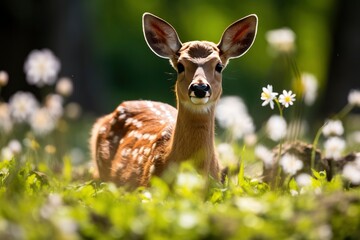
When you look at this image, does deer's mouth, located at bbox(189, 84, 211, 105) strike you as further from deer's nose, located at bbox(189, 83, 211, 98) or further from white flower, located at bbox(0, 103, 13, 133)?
white flower, located at bbox(0, 103, 13, 133)

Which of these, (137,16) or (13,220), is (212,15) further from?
(13,220)

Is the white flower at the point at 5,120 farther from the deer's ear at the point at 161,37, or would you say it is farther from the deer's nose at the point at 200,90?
the deer's nose at the point at 200,90

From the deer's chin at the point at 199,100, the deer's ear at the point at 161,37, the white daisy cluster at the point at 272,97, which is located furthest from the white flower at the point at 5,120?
the white daisy cluster at the point at 272,97

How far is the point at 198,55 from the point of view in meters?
6.64

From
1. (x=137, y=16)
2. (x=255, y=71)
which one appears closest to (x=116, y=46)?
(x=137, y=16)

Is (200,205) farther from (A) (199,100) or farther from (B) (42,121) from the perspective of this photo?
(B) (42,121)

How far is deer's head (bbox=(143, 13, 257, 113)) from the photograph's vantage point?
6.27 meters

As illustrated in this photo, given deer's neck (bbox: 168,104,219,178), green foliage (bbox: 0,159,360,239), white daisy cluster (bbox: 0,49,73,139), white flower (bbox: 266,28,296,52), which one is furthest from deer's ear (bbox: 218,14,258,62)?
green foliage (bbox: 0,159,360,239)

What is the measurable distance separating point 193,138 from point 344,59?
1091 cm

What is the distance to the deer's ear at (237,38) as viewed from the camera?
7008mm

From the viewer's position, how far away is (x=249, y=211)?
4.31m

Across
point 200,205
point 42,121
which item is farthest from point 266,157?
point 200,205

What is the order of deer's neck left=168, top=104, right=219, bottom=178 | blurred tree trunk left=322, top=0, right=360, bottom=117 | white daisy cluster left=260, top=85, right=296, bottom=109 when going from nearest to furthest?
white daisy cluster left=260, top=85, right=296, bottom=109
deer's neck left=168, top=104, right=219, bottom=178
blurred tree trunk left=322, top=0, right=360, bottom=117

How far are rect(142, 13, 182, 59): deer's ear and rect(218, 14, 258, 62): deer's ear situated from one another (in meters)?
0.34
